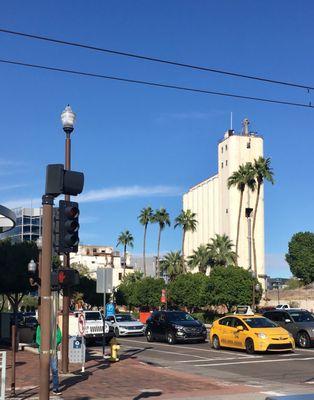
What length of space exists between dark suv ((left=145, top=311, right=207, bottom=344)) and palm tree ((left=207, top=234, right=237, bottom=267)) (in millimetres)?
50454

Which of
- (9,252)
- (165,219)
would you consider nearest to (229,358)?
(9,252)

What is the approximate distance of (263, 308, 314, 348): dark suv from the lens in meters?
26.2

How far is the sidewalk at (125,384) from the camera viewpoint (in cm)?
1309

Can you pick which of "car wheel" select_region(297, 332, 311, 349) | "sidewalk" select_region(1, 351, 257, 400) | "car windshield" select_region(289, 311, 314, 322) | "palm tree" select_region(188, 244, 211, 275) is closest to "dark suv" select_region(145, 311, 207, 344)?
"car windshield" select_region(289, 311, 314, 322)

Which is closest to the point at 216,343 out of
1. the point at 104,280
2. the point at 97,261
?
the point at 104,280

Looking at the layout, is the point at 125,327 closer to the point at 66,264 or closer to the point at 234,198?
the point at 66,264

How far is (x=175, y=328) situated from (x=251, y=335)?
685 centimetres

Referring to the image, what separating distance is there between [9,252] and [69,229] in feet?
74.5

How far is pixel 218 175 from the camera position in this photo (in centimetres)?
11300

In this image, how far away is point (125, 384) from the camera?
1488 cm

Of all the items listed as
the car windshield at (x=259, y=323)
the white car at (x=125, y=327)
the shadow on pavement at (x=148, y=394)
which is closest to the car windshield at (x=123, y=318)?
the white car at (x=125, y=327)

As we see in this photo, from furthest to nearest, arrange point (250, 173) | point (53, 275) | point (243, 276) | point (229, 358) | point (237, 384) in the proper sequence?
point (250, 173)
point (243, 276)
point (229, 358)
point (237, 384)
point (53, 275)

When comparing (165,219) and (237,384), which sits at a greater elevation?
(165,219)

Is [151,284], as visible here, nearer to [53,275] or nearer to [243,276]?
[243,276]
